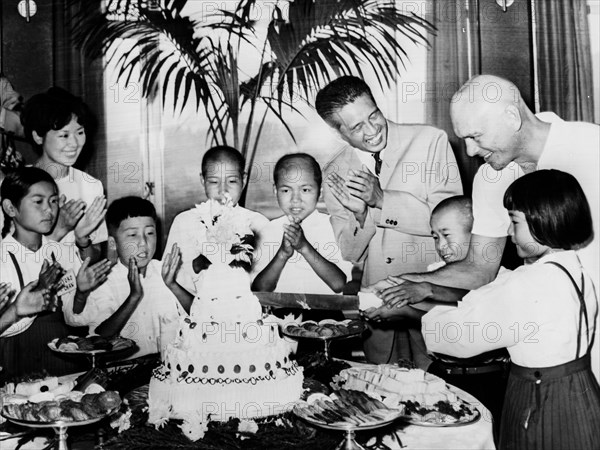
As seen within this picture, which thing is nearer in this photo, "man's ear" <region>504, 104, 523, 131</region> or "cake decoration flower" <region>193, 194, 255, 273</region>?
"cake decoration flower" <region>193, 194, 255, 273</region>

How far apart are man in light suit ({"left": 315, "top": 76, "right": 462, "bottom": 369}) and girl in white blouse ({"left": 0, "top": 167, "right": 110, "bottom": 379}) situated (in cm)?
226

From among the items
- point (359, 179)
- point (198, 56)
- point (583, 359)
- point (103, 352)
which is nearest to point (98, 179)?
point (198, 56)

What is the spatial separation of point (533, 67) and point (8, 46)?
4.45m

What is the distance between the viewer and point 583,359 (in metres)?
4.17

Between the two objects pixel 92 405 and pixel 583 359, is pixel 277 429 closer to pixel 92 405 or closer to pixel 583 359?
pixel 92 405

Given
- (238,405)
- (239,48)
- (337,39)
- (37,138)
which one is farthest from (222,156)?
(238,405)

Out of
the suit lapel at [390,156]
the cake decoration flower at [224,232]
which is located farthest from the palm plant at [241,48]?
the cake decoration flower at [224,232]

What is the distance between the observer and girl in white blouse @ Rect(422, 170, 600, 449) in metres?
4.07

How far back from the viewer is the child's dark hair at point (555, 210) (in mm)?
4441

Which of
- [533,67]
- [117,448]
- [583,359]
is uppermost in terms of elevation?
[533,67]

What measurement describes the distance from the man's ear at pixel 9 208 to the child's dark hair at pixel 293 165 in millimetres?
2217

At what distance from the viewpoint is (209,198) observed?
6.50m

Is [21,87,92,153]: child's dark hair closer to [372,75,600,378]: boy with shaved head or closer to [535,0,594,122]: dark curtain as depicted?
[372,75,600,378]: boy with shaved head

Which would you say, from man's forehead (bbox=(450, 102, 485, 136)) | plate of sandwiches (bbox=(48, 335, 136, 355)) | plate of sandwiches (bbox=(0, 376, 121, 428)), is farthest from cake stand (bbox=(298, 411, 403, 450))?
man's forehead (bbox=(450, 102, 485, 136))
